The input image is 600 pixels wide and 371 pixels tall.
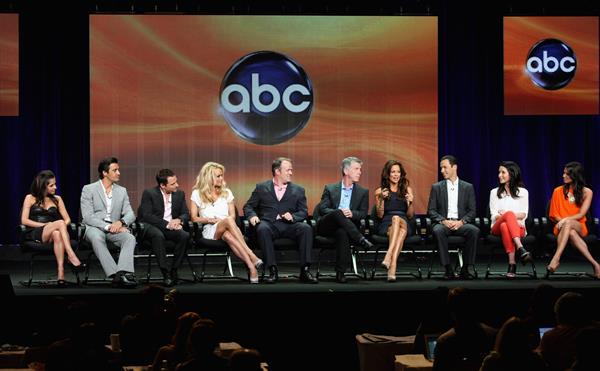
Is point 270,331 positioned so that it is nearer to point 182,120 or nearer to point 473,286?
point 473,286

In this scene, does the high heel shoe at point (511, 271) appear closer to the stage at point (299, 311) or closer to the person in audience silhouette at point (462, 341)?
the stage at point (299, 311)

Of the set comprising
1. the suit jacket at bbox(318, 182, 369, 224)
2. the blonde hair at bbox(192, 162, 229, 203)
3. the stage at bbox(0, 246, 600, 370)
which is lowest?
the stage at bbox(0, 246, 600, 370)

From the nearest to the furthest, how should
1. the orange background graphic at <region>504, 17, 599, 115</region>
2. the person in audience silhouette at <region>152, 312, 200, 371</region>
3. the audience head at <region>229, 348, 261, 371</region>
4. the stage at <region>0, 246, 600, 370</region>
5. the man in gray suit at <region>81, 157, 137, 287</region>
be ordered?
1. the audience head at <region>229, 348, 261, 371</region>
2. the person in audience silhouette at <region>152, 312, 200, 371</region>
3. the stage at <region>0, 246, 600, 370</region>
4. the man in gray suit at <region>81, 157, 137, 287</region>
5. the orange background graphic at <region>504, 17, 599, 115</region>

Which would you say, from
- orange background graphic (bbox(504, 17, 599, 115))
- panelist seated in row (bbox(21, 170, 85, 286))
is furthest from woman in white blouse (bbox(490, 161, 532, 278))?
panelist seated in row (bbox(21, 170, 85, 286))

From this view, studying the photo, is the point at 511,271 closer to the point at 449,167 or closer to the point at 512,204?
the point at 512,204

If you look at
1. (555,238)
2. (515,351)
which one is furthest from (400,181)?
(515,351)

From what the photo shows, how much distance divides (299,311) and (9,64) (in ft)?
15.5

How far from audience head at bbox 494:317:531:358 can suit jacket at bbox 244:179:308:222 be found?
5.12m

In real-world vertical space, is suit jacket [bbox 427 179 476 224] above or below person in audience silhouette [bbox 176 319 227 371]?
above

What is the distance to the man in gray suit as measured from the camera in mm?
7891

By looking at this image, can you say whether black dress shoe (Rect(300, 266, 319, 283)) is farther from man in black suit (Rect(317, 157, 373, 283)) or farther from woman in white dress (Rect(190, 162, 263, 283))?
woman in white dress (Rect(190, 162, 263, 283))

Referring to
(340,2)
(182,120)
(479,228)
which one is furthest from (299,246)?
(340,2)

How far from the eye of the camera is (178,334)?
3.89 m

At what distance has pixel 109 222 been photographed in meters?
8.28
